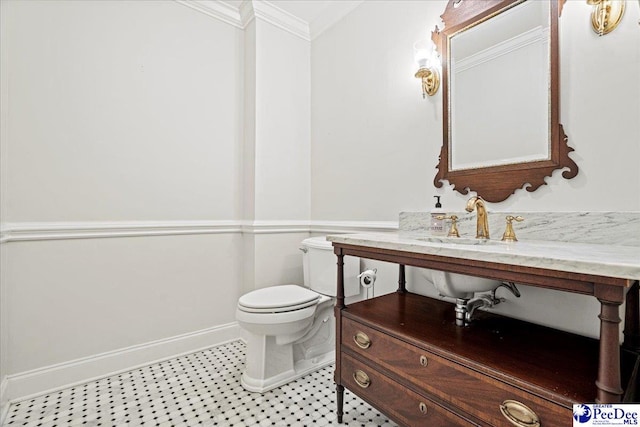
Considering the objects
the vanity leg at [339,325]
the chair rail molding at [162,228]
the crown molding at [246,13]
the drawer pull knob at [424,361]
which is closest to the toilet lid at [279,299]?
the vanity leg at [339,325]

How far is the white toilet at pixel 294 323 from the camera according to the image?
161 centimetres

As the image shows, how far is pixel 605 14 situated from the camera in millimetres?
1081

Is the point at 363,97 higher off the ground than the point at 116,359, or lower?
higher

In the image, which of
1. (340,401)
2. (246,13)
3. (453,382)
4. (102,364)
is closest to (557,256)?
(453,382)

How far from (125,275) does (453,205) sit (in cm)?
195

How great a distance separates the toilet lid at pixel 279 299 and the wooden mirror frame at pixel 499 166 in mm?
954

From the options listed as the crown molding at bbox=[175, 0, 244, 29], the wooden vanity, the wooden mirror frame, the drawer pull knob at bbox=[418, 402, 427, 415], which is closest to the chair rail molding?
the wooden mirror frame

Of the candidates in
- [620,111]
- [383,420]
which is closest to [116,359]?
[383,420]

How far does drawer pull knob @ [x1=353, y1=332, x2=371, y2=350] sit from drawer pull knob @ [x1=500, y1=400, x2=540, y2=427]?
1.70 ft

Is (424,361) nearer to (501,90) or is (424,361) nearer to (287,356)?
(287,356)

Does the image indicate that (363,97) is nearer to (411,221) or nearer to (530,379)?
(411,221)

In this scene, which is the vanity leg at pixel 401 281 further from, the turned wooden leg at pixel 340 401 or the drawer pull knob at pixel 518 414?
the drawer pull knob at pixel 518 414

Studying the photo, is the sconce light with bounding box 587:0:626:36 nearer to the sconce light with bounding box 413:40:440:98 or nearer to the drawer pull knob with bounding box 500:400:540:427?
the sconce light with bounding box 413:40:440:98

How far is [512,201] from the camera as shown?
1.32 metres
